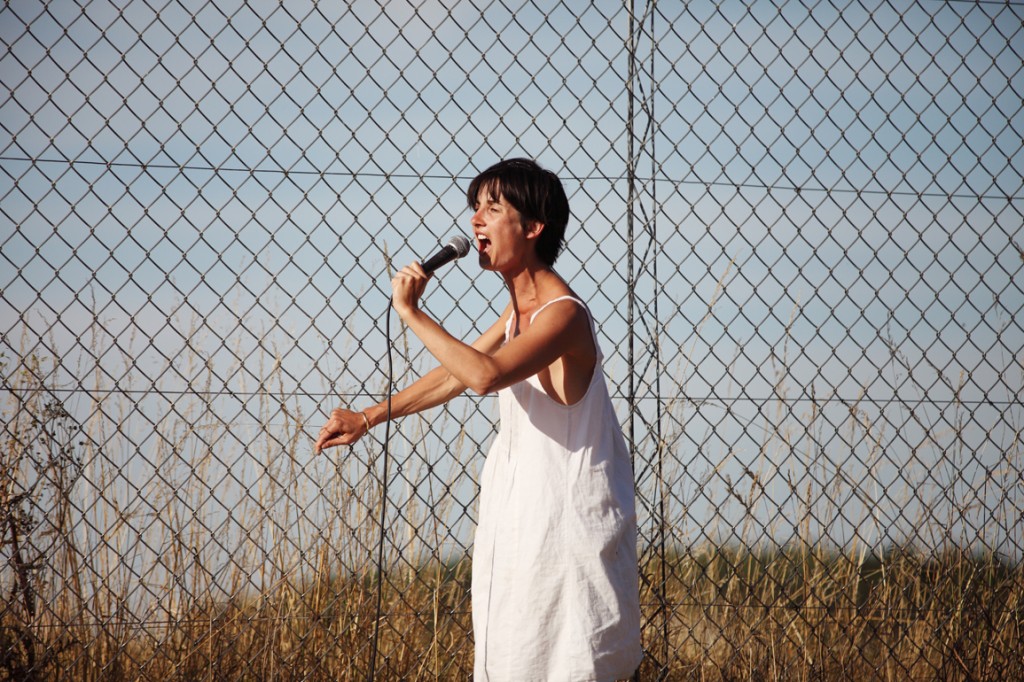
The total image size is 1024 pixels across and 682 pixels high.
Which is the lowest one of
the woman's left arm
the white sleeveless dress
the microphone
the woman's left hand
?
the white sleeveless dress

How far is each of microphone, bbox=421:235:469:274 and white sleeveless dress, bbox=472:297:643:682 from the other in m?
0.23

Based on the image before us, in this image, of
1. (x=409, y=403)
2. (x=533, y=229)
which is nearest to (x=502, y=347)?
(x=533, y=229)

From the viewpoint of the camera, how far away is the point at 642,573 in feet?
9.76

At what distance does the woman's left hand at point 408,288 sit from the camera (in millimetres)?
2066

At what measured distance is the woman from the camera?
2.05 metres

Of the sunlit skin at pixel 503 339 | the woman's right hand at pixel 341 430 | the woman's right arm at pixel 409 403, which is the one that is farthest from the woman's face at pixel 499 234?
the woman's right hand at pixel 341 430

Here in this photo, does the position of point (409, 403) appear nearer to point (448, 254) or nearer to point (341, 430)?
point (341, 430)

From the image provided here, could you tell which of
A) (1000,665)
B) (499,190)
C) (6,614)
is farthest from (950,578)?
(6,614)

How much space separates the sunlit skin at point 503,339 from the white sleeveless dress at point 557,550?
2.1 inches

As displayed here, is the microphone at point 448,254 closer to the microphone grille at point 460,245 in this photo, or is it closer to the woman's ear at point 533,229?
the microphone grille at point 460,245

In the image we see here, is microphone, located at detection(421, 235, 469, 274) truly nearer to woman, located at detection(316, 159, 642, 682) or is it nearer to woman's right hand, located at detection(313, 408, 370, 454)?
woman, located at detection(316, 159, 642, 682)

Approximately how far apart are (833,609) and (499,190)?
204 cm

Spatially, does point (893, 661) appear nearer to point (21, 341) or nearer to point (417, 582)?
point (417, 582)

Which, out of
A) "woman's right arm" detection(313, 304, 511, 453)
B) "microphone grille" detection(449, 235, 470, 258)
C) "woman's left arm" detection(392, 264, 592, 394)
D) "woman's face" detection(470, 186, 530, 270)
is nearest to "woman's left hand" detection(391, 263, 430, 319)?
"woman's left arm" detection(392, 264, 592, 394)
